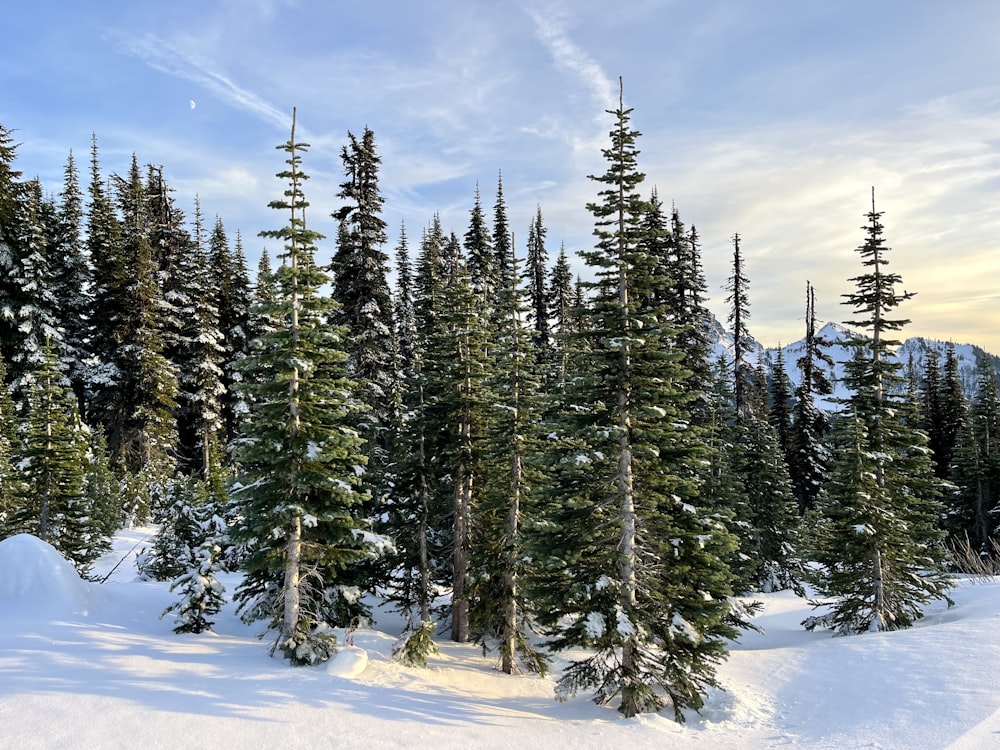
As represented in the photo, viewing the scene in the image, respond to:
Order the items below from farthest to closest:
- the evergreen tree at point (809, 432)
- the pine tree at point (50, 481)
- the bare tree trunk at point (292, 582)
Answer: the evergreen tree at point (809, 432)
the pine tree at point (50, 481)
the bare tree trunk at point (292, 582)

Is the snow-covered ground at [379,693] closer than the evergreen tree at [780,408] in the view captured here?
Yes

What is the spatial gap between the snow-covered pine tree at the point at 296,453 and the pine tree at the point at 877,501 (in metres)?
17.7

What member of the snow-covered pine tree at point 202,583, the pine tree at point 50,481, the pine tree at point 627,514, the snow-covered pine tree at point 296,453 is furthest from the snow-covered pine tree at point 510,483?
the pine tree at point 50,481

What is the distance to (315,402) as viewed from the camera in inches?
632

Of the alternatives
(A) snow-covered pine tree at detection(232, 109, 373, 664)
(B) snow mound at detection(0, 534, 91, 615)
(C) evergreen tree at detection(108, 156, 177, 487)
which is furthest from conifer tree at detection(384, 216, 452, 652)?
(C) evergreen tree at detection(108, 156, 177, 487)

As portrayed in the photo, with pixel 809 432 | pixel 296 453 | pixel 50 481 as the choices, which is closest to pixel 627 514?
pixel 296 453

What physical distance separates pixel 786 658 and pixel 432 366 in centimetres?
1605

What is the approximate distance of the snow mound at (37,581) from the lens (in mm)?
17062

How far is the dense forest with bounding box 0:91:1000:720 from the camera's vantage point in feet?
49.9

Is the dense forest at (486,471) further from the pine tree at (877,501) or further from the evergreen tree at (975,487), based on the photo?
the evergreen tree at (975,487)

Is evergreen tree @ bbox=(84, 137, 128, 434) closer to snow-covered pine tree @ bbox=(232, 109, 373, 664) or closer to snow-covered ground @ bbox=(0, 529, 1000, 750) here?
snow-covered ground @ bbox=(0, 529, 1000, 750)

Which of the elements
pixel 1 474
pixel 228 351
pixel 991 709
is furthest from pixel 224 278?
pixel 991 709

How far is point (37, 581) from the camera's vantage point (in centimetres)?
1758

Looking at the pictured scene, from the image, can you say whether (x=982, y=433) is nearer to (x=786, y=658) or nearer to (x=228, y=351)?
(x=786, y=658)
